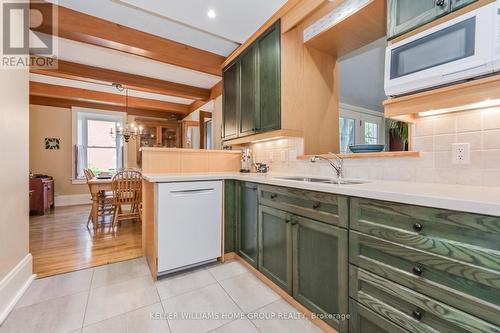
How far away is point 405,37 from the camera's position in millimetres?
1224

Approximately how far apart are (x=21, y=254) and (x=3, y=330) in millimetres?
635

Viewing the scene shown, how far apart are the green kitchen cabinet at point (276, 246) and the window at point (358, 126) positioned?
2.76m

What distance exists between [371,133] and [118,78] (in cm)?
494

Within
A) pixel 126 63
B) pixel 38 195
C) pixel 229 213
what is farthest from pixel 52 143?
pixel 229 213

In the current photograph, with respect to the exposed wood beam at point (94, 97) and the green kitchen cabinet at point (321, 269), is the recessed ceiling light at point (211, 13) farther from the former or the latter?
the exposed wood beam at point (94, 97)

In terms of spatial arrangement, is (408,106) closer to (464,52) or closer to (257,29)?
(464,52)

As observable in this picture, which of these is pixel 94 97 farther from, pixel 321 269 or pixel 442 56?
pixel 442 56

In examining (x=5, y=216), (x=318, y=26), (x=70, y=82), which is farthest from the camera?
(x=70, y=82)

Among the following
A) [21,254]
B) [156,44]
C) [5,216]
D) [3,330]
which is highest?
[156,44]

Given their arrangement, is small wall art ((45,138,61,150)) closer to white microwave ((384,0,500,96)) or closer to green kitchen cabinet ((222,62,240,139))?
green kitchen cabinet ((222,62,240,139))

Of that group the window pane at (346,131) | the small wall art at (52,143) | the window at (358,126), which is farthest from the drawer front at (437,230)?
the small wall art at (52,143)

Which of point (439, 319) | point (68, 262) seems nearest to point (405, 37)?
point (439, 319)

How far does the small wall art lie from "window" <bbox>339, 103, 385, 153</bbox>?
21.1ft

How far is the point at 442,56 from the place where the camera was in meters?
1.06
